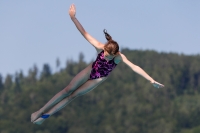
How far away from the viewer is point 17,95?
191250mm

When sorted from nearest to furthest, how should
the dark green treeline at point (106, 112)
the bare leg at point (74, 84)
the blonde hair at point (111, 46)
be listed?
the blonde hair at point (111, 46), the bare leg at point (74, 84), the dark green treeline at point (106, 112)

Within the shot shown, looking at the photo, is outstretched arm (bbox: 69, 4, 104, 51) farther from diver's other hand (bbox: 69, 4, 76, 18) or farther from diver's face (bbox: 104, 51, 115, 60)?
diver's face (bbox: 104, 51, 115, 60)

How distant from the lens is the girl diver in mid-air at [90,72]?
20484 millimetres

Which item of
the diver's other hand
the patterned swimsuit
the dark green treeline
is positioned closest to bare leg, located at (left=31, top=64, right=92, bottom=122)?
the patterned swimsuit

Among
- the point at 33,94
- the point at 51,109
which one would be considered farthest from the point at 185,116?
the point at 51,109

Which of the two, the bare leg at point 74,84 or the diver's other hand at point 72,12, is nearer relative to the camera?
the diver's other hand at point 72,12

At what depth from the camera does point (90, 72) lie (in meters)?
21.2

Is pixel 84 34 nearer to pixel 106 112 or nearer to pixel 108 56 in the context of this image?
pixel 108 56

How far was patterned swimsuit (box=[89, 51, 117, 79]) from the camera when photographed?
2094cm

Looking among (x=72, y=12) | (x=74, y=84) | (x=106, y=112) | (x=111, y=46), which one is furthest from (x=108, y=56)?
(x=106, y=112)

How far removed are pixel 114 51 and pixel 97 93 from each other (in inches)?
6928

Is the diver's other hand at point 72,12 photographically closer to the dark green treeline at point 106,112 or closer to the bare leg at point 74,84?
the bare leg at point 74,84

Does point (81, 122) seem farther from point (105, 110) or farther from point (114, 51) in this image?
point (114, 51)

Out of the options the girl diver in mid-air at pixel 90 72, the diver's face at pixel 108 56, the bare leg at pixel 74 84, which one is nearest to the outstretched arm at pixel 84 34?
the girl diver in mid-air at pixel 90 72
